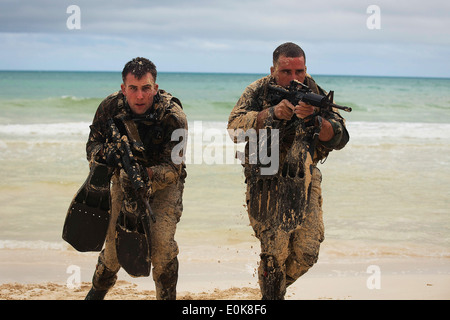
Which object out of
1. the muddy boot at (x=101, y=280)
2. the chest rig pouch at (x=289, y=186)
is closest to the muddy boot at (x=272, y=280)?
the chest rig pouch at (x=289, y=186)

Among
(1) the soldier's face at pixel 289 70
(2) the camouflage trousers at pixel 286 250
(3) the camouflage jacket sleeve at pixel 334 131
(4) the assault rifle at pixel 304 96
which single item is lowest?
(2) the camouflage trousers at pixel 286 250

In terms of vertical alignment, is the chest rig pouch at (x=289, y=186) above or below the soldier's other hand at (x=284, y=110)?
below

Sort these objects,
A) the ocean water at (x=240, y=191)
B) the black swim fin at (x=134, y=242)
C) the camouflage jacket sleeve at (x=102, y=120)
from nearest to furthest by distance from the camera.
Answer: the black swim fin at (x=134, y=242), the camouflage jacket sleeve at (x=102, y=120), the ocean water at (x=240, y=191)

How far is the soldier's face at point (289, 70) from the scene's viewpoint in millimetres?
4281

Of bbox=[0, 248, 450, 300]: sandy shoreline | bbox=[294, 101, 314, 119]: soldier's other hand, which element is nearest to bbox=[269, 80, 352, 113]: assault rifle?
bbox=[294, 101, 314, 119]: soldier's other hand

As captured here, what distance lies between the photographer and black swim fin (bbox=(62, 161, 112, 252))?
444 centimetres

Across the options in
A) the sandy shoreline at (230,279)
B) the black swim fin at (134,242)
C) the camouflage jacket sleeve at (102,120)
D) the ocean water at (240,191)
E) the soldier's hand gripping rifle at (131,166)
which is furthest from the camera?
the ocean water at (240,191)

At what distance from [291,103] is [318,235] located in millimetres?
942

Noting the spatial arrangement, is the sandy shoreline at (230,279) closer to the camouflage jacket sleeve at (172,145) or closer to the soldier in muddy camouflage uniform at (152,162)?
the soldier in muddy camouflage uniform at (152,162)

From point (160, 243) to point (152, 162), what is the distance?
0.57m

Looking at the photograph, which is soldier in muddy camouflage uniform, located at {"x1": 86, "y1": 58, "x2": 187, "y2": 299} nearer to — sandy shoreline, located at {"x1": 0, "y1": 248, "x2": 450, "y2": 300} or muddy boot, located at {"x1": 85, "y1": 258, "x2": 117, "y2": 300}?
muddy boot, located at {"x1": 85, "y1": 258, "x2": 117, "y2": 300}

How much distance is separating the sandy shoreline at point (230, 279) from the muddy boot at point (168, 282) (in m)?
1.16

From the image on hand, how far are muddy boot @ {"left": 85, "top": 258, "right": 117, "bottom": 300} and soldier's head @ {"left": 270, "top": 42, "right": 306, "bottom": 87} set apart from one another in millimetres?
1744
